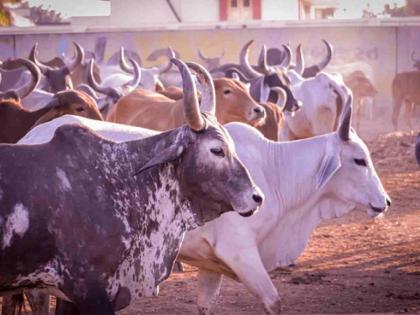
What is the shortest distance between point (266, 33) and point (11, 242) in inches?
854

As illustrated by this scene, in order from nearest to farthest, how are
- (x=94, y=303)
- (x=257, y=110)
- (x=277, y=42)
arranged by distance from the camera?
1. (x=94, y=303)
2. (x=257, y=110)
3. (x=277, y=42)

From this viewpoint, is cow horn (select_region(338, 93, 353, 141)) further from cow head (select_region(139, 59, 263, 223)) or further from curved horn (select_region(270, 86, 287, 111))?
curved horn (select_region(270, 86, 287, 111))

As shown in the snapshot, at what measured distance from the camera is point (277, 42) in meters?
25.3

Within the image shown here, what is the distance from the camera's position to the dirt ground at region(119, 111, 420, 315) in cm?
702

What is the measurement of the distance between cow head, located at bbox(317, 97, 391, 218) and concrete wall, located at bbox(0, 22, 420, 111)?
1846 centimetres

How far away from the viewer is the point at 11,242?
426 centimetres

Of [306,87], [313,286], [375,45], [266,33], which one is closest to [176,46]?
[266,33]

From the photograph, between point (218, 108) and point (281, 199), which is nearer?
point (281, 199)

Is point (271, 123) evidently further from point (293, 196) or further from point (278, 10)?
point (278, 10)

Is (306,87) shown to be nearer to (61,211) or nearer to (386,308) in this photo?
(386,308)

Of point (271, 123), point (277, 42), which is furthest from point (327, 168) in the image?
point (277, 42)

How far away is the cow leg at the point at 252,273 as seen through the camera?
5996 millimetres

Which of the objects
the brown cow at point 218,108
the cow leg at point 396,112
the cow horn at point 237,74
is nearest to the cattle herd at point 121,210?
the brown cow at point 218,108

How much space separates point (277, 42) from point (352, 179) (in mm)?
19029
